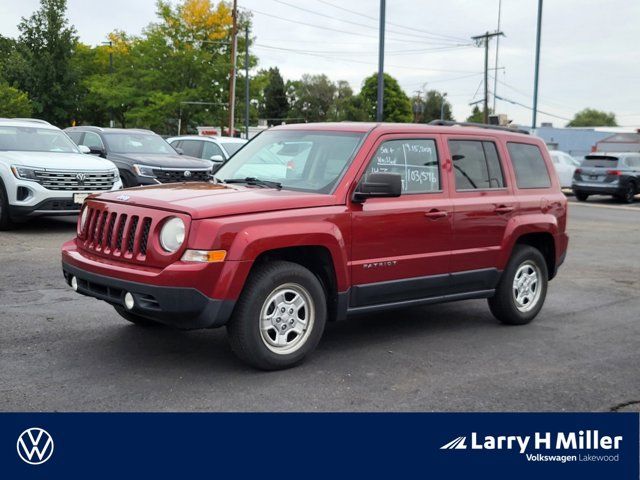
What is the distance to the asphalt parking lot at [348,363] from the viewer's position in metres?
4.79

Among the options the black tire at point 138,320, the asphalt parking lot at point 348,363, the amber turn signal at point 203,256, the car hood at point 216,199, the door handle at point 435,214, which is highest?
the car hood at point 216,199

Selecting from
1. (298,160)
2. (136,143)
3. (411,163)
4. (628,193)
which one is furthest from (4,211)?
(628,193)

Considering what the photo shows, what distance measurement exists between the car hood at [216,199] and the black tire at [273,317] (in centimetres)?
43

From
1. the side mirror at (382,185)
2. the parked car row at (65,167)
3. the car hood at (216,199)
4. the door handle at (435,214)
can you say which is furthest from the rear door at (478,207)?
the parked car row at (65,167)

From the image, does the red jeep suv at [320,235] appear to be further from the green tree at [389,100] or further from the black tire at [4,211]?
the green tree at [389,100]

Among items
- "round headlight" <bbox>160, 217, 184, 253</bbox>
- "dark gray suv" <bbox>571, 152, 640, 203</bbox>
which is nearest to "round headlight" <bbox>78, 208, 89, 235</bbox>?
"round headlight" <bbox>160, 217, 184, 253</bbox>

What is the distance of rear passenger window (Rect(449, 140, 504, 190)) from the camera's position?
655cm

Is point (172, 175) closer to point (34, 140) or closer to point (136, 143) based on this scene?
point (136, 143)

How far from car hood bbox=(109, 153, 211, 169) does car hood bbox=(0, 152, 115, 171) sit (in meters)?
1.88

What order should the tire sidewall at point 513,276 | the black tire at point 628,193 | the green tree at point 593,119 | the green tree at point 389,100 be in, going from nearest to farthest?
the tire sidewall at point 513,276
the black tire at point 628,193
the green tree at point 389,100
the green tree at point 593,119

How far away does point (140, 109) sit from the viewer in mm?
49156
